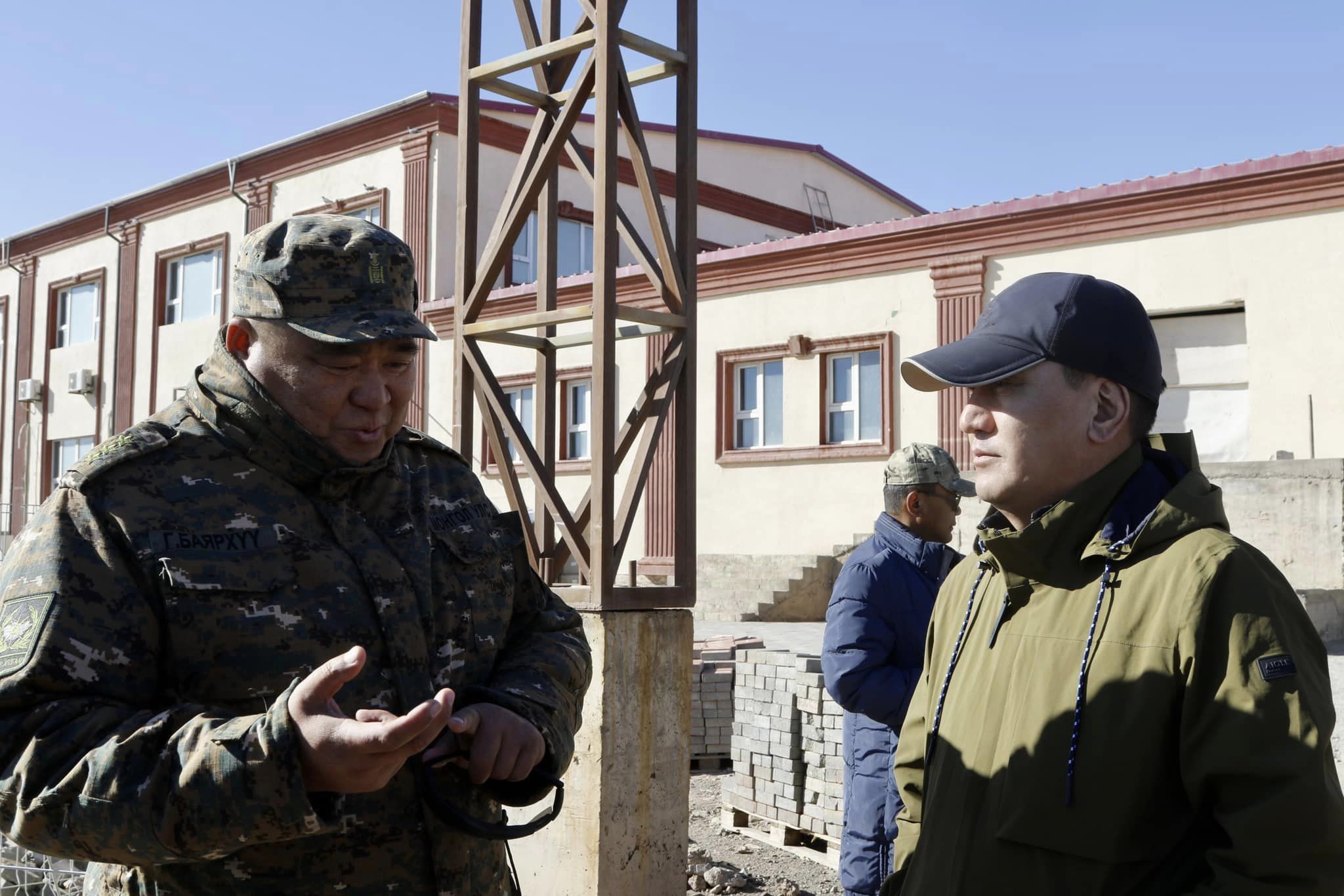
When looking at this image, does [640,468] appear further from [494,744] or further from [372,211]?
[372,211]

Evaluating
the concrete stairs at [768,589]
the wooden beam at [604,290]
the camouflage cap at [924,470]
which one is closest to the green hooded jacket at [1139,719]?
the camouflage cap at [924,470]

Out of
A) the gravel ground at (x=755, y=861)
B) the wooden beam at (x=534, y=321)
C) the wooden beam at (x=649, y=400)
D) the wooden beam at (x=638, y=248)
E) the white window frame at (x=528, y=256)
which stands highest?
the white window frame at (x=528, y=256)

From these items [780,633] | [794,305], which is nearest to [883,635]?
[780,633]

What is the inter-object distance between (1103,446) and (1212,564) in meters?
0.31

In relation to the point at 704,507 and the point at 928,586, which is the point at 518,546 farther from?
the point at 704,507

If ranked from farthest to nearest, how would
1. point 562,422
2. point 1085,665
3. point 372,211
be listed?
point 372,211, point 562,422, point 1085,665

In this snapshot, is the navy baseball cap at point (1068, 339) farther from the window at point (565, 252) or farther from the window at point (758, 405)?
the window at point (565, 252)

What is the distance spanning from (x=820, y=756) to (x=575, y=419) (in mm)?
12387

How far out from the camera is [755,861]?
6949mm

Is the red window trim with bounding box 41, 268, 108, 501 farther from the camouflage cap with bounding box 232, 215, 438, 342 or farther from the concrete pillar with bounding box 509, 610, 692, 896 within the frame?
the camouflage cap with bounding box 232, 215, 438, 342

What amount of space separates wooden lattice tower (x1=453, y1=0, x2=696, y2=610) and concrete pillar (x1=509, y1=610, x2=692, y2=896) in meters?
0.21

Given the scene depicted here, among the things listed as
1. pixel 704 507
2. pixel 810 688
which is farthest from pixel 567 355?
pixel 810 688

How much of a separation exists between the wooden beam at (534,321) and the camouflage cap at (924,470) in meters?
2.03

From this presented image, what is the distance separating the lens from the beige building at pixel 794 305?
519 inches
